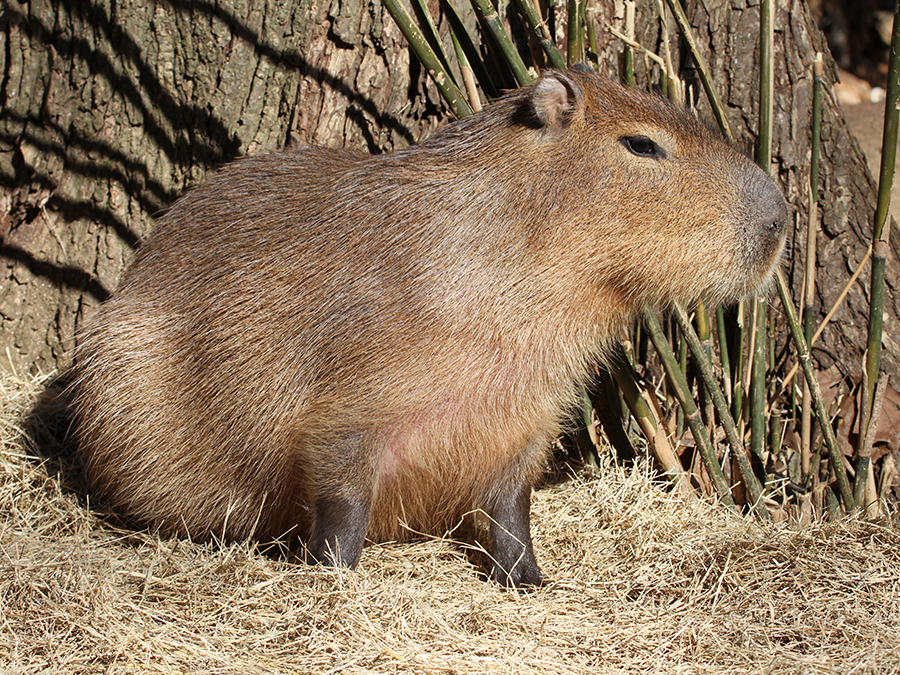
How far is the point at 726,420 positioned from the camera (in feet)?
9.76

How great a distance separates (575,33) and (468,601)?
177 cm

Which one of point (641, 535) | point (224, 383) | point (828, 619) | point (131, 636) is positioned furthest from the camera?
point (641, 535)

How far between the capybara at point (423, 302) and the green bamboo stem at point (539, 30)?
0.26 m

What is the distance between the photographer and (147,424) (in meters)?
2.77

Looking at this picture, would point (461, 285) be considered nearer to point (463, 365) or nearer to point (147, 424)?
point (463, 365)

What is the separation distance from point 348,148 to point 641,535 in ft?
5.48

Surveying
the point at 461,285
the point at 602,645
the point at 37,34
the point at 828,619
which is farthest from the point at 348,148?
the point at 828,619

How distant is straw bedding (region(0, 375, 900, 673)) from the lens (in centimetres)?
220

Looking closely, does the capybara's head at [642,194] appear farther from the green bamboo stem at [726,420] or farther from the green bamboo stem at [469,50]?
the green bamboo stem at [469,50]

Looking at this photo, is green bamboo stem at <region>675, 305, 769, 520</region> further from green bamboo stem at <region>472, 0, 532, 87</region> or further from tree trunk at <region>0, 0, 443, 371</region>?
tree trunk at <region>0, 0, 443, 371</region>

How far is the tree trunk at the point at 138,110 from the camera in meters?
3.21

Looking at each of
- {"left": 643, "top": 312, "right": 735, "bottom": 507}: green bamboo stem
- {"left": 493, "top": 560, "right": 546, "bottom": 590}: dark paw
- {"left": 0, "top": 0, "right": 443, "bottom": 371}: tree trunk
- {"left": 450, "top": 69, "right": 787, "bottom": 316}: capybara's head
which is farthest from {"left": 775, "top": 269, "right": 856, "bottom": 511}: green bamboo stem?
{"left": 0, "top": 0, "right": 443, "bottom": 371}: tree trunk

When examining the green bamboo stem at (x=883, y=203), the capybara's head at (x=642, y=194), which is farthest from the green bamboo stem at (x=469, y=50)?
the green bamboo stem at (x=883, y=203)

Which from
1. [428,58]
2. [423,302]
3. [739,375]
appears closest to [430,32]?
[428,58]
